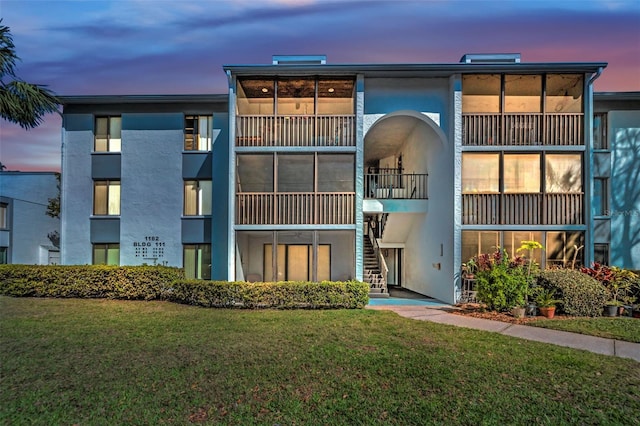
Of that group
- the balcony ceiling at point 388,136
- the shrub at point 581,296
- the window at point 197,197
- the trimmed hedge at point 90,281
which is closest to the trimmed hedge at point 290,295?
the trimmed hedge at point 90,281

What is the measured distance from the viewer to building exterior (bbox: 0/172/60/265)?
2153cm

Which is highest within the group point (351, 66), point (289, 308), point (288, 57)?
point (288, 57)

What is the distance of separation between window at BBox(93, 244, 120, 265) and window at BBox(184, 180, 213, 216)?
10.4 feet

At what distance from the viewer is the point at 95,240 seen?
1506 cm

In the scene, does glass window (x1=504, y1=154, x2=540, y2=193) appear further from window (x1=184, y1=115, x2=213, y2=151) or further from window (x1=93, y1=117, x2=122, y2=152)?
window (x1=93, y1=117, x2=122, y2=152)

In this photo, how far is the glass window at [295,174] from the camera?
14.2 metres

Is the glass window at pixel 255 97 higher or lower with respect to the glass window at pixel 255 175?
higher

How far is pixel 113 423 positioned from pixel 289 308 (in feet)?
23.5

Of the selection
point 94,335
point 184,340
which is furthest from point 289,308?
point 94,335

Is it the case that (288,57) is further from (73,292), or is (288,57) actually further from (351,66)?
(73,292)

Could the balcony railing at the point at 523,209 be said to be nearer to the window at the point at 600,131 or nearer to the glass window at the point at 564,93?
the glass window at the point at 564,93

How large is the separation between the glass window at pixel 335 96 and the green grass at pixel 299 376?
850 cm

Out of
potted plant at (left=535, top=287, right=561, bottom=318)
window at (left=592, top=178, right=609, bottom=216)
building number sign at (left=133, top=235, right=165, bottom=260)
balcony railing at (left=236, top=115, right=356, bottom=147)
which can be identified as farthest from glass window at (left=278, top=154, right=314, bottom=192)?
window at (left=592, top=178, right=609, bottom=216)

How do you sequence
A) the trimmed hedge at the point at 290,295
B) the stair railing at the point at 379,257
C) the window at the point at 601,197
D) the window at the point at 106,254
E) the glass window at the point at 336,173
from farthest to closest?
the window at the point at 106,254 → the stair railing at the point at 379,257 → the window at the point at 601,197 → the glass window at the point at 336,173 → the trimmed hedge at the point at 290,295
